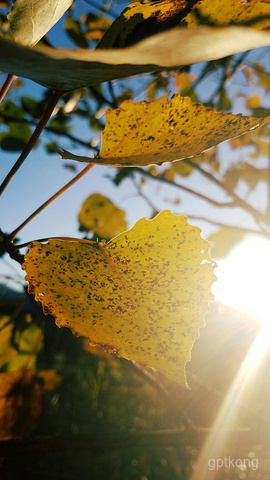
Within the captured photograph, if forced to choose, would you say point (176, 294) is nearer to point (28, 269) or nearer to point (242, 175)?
point (28, 269)

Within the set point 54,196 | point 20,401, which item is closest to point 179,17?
point 54,196

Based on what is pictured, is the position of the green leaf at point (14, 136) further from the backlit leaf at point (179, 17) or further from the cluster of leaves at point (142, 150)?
the backlit leaf at point (179, 17)

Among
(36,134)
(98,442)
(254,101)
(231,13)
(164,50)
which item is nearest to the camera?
(164,50)

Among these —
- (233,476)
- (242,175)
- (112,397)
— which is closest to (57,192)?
(242,175)

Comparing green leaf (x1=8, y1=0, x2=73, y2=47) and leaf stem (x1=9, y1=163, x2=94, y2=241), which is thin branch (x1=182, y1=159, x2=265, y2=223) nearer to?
leaf stem (x1=9, y1=163, x2=94, y2=241)

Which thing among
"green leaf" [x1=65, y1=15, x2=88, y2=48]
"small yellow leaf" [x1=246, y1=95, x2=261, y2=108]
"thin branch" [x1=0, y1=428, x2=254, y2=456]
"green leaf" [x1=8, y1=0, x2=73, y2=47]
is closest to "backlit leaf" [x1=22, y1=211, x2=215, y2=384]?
"green leaf" [x1=8, y1=0, x2=73, y2=47]

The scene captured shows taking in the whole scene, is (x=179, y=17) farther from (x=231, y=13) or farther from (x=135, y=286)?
(x=135, y=286)

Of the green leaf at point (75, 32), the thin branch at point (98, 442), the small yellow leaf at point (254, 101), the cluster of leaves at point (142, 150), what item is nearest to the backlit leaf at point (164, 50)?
the cluster of leaves at point (142, 150)
